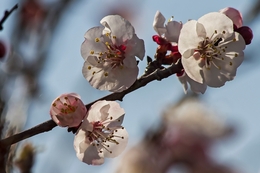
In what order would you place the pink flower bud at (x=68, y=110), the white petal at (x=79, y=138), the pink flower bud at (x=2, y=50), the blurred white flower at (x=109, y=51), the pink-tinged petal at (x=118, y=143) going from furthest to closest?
the pink flower bud at (x=2, y=50) < the pink-tinged petal at (x=118, y=143) < the blurred white flower at (x=109, y=51) < the white petal at (x=79, y=138) < the pink flower bud at (x=68, y=110)

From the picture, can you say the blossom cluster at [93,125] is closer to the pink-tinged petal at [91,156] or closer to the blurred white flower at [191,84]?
the pink-tinged petal at [91,156]

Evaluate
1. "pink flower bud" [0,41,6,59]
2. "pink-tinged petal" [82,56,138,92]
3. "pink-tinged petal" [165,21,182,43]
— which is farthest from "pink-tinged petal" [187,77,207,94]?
"pink flower bud" [0,41,6,59]

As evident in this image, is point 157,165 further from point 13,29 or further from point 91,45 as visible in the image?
point 13,29

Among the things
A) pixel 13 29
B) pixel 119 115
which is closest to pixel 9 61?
pixel 13 29

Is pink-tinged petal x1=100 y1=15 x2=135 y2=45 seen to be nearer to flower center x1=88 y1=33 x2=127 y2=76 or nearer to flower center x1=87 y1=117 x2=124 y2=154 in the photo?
flower center x1=88 y1=33 x2=127 y2=76

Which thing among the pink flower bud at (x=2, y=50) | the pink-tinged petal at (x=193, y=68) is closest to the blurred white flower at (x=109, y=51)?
the pink-tinged petal at (x=193, y=68)
